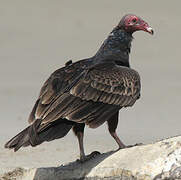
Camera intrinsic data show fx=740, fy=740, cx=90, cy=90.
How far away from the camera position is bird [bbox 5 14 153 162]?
7648mm

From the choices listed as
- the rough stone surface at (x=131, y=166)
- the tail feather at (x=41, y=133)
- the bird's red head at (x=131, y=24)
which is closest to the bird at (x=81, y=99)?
the tail feather at (x=41, y=133)

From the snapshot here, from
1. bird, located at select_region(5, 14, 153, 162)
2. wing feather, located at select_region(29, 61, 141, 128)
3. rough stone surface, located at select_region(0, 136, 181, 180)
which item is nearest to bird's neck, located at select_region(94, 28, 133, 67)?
bird, located at select_region(5, 14, 153, 162)

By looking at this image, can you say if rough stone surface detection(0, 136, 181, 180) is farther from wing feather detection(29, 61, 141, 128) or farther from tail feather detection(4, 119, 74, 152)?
tail feather detection(4, 119, 74, 152)

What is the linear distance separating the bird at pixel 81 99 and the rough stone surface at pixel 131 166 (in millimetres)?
254

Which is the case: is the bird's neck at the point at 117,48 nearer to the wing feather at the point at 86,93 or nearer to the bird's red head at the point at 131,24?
the bird's red head at the point at 131,24

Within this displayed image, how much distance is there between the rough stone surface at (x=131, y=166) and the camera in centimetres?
731

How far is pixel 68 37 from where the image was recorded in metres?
18.5

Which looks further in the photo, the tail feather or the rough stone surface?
the tail feather

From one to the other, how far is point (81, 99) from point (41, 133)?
594mm

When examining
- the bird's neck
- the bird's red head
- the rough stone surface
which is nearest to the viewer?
the rough stone surface

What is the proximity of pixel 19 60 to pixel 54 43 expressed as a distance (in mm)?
1361

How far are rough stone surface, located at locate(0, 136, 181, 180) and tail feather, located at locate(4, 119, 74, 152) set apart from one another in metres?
0.56

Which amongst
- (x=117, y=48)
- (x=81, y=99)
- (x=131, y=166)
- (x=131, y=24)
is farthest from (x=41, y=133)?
(x=131, y=24)

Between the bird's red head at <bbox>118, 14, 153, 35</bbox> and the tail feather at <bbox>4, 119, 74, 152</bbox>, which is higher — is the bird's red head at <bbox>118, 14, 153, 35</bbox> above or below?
above
